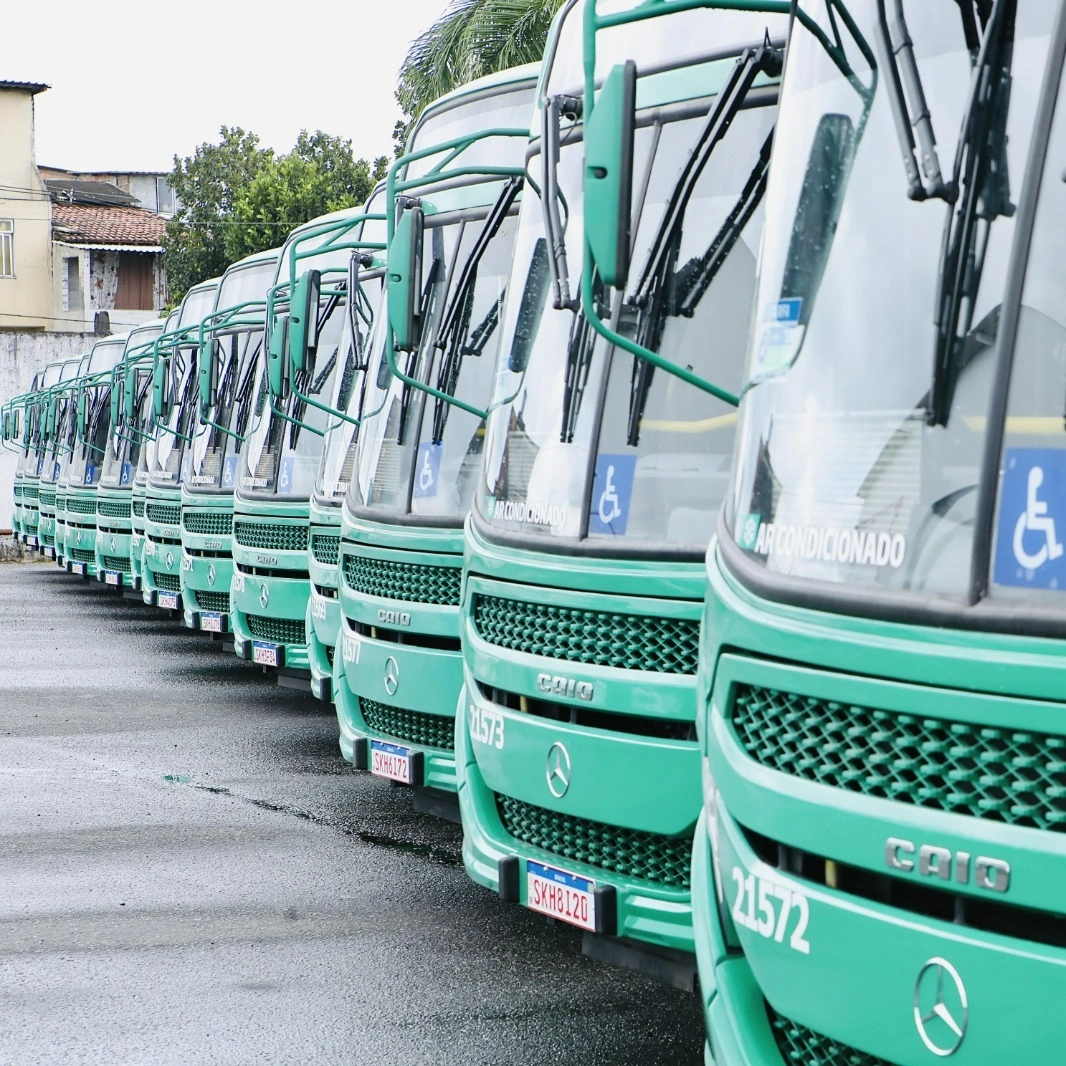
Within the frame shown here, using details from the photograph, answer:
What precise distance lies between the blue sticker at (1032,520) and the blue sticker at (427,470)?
4.69m

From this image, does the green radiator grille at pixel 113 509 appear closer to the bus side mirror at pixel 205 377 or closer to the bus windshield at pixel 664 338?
the bus side mirror at pixel 205 377

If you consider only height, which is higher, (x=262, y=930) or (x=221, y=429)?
(x=221, y=429)

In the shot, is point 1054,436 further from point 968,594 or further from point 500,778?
point 500,778

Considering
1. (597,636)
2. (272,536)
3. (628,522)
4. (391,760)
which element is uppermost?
(628,522)

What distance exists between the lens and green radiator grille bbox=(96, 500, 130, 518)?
Result: 21.1 m

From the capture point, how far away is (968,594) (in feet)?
10.3

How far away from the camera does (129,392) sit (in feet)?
62.5

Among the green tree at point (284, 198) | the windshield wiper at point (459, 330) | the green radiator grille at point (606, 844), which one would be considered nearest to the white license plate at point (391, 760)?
the windshield wiper at point (459, 330)

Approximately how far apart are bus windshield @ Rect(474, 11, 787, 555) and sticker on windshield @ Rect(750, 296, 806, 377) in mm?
1221

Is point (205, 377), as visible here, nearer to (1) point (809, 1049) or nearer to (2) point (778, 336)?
(2) point (778, 336)

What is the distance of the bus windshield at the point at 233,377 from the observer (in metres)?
13.9

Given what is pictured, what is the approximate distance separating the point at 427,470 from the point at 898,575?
457 cm

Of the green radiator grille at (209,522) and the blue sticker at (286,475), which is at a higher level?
the blue sticker at (286,475)

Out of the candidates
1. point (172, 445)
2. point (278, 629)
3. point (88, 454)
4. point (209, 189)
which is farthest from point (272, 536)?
point (209, 189)
